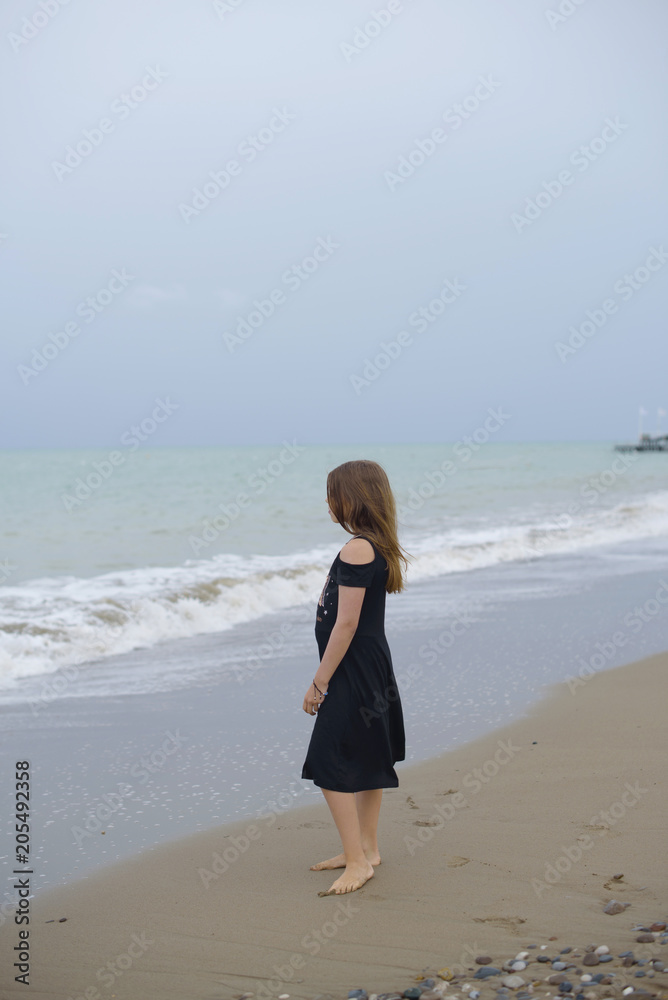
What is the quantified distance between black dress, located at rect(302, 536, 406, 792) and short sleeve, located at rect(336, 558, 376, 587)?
39 mm

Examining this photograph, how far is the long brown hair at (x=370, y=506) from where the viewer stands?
12.7 feet

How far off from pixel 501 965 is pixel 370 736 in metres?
1.13

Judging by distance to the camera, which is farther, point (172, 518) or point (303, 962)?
point (172, 518)

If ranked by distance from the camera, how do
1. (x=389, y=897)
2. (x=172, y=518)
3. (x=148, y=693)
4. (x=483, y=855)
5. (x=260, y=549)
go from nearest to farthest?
(x=389, y=897) < (x=483, y=855) < (x=148, y=693) < (x=260, y=549) < (x=172, y=518)

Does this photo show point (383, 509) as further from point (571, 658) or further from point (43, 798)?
point (571, 658)

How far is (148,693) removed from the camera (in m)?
7.38

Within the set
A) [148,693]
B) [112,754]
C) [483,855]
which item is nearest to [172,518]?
[148,693]
